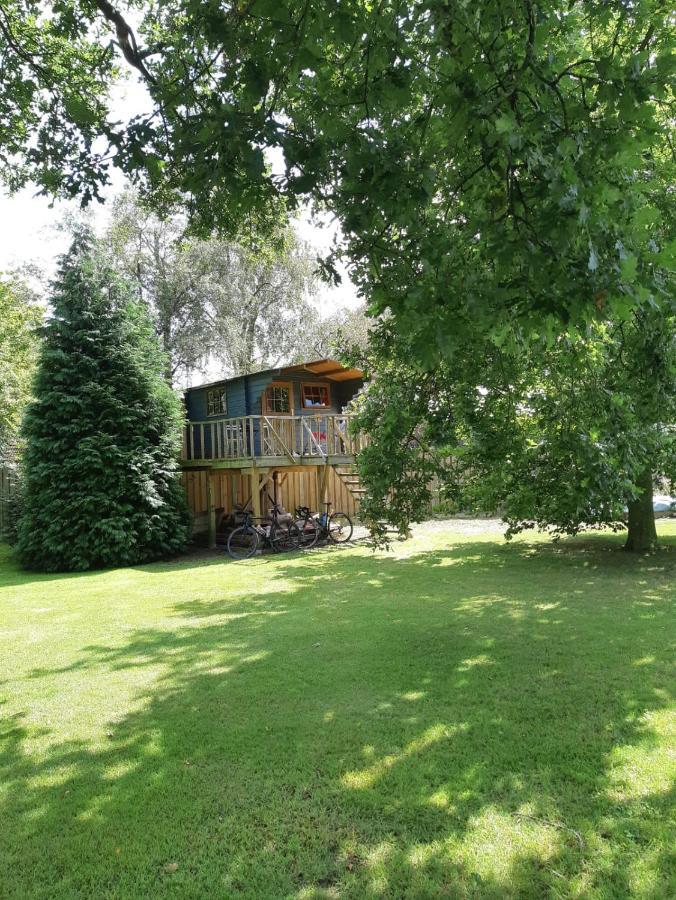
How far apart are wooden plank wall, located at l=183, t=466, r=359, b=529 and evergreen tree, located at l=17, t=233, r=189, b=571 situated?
2.82 metres

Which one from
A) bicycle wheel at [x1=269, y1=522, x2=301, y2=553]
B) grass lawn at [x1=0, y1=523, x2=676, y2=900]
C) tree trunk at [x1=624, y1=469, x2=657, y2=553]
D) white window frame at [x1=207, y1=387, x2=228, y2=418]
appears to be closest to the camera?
grass lawn at [x1=0, y1=523, x2=676, y2=900]

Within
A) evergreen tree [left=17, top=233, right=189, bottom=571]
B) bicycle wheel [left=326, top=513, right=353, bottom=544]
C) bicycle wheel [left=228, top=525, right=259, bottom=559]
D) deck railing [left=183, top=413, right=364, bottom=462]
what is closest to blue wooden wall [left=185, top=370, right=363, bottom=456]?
deck railing [left=183, top=413, right=364, bottom=462]

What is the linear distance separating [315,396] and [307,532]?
6.19m

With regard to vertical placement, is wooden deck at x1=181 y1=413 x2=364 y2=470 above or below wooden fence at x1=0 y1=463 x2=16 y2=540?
above

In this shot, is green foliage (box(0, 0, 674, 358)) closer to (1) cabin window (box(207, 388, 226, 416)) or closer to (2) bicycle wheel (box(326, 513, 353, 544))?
(2) bicycle wheel (box(326, 513, 353, 544))

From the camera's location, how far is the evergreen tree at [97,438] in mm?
12164

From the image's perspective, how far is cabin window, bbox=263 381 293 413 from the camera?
59.2ft

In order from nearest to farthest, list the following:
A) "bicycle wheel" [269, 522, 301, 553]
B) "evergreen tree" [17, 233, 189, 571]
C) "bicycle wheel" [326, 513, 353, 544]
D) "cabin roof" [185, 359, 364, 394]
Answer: "evergreen tree" [17, 233, 189, 571]
"bicycle wheel" [269, 522, 301, 553]
"bicycle wheel" [326, 513, 353, 544]
"cabin roof" [185, 359, 364, 394]

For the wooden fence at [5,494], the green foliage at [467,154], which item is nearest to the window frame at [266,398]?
the wooden fence at [5,494]

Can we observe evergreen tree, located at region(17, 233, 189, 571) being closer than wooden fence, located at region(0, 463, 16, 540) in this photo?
Yes

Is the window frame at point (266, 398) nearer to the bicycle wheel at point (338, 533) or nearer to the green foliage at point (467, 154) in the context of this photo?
the bicycle wheel at point (338, 533)

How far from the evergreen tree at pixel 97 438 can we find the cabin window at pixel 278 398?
482cm

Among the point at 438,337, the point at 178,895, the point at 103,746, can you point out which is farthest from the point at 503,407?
the point at 178,895

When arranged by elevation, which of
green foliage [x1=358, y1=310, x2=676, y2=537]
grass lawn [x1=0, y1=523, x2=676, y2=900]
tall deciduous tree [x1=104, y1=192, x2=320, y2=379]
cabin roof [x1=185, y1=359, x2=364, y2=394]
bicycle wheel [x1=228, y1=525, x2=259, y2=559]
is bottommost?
grass lawn [x1=0, y1=523, x2=676, y2=900]
